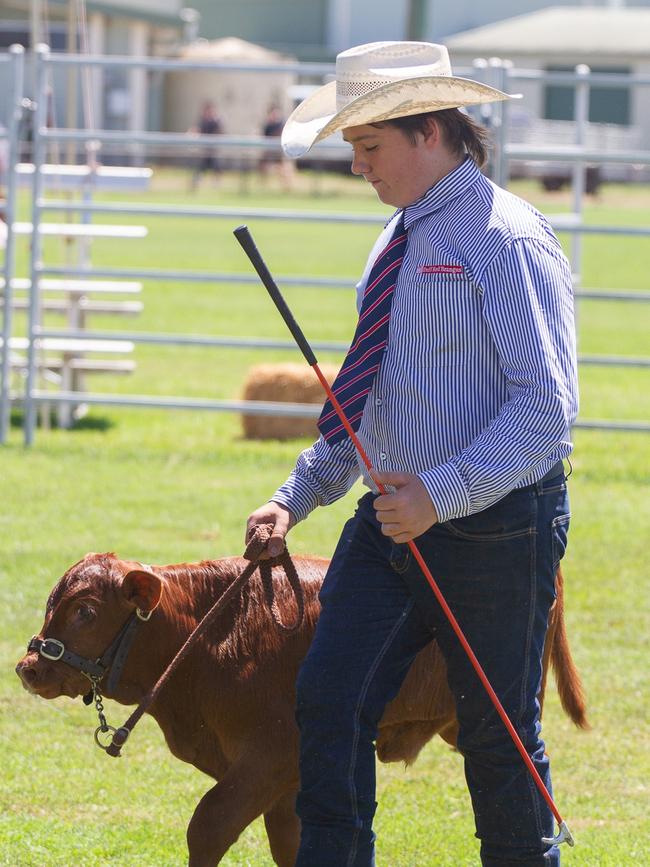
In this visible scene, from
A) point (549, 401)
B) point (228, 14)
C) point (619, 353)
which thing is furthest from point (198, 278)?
point (228, 14)

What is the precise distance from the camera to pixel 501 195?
10.5 feet

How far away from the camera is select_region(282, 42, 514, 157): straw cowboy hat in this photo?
3119 mm

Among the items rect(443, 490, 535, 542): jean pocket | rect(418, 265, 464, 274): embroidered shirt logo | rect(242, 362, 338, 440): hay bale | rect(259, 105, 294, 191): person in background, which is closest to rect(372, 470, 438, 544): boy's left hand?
rect(443, 490, 535, 542): jean pocket

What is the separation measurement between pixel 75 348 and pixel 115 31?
37.5m

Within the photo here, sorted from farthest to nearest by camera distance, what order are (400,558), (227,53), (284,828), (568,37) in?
(568,37) < (227,53) < (284,828) < (400,558)

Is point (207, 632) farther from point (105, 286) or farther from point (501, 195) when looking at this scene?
point (105, 286)

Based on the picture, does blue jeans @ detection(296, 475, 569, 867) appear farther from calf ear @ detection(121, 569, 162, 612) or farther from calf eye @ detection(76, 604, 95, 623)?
calf eye @ detection(76, 604, 95, 623)

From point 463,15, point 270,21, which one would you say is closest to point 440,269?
point 463,15

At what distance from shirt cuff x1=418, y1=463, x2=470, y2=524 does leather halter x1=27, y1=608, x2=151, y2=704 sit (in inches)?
36.2

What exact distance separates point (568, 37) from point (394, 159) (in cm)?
5184

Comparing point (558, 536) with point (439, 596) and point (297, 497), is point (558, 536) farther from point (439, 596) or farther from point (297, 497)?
point (297, 497)

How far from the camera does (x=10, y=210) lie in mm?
10023

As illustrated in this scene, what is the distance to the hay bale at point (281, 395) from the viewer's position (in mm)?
10703

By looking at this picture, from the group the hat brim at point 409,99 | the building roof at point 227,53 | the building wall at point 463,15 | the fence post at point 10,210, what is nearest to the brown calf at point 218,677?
the hat brim at point 409,99
